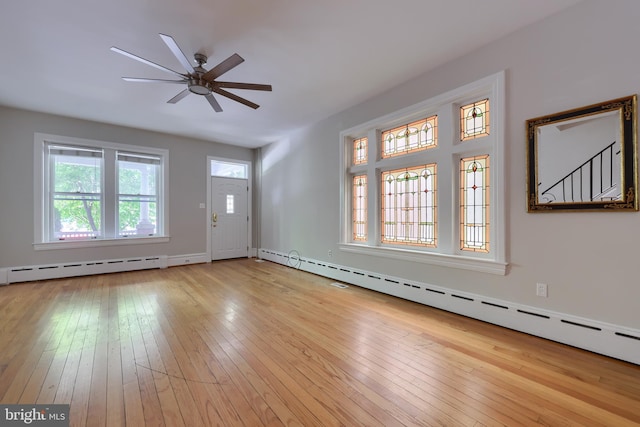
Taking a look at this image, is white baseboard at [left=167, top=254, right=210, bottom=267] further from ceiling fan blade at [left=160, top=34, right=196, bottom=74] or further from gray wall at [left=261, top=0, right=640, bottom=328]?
gray wall at [left=261, top=0, right=640, bottom=328]

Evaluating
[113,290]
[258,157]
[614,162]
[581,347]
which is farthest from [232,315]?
[258,157]

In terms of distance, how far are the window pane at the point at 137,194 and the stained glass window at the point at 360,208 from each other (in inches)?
167

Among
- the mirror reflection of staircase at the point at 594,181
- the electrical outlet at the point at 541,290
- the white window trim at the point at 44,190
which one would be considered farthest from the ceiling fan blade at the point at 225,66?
the white window trim at the point at 44,190

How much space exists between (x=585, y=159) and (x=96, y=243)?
699cm

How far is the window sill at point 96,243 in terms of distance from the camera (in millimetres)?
4578

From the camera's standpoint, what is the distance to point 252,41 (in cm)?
271

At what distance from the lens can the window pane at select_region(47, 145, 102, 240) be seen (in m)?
4.73

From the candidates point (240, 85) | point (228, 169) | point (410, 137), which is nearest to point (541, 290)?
point (410, 137)

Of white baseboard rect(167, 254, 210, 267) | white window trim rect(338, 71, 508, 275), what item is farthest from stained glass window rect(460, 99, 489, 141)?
white baseboard rect(167, 254, 210, 267)

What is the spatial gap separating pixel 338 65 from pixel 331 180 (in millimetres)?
1955

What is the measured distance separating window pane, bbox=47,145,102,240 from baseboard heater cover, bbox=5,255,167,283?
1.66 ft

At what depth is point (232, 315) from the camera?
2.99 metres

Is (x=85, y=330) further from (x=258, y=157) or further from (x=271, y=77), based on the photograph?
(x=258, y=157)

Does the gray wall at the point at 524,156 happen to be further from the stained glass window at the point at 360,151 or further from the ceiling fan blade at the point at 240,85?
the ceiling fan blade at the point at 240,85
